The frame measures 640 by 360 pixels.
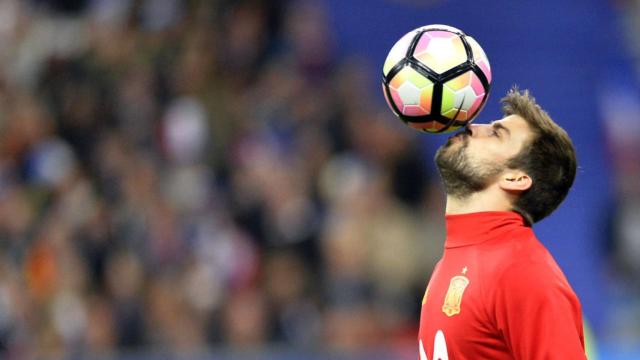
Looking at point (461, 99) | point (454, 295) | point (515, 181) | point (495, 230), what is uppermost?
point (461, 99)

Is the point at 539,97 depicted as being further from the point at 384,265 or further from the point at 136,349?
the point at 136,349

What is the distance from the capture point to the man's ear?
13.7 ft

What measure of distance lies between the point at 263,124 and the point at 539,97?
227 cm

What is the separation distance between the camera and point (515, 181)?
419 centimetres

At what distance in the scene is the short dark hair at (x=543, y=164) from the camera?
13.8 feet

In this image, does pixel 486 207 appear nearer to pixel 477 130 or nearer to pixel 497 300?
pixel 477 130

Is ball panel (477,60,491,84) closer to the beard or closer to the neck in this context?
the beard

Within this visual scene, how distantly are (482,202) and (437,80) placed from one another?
558mm

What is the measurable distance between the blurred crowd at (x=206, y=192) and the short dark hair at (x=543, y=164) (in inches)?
191

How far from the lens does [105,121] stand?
1052 centimetres

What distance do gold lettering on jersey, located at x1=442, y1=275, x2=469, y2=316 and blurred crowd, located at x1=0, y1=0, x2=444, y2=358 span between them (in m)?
4.91

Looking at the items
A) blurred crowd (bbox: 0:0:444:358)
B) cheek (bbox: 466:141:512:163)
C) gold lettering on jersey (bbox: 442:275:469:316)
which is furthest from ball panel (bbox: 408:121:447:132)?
blurred crowd (bbox: 0:0:444:358)

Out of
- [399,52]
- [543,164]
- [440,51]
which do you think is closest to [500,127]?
[543,164]

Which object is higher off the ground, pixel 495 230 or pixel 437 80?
pixel 437 80
